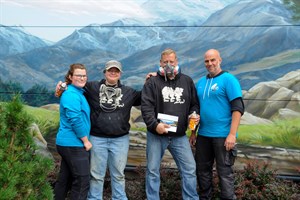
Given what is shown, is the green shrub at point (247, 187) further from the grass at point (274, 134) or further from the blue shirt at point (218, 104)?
the blue shirt at point (218, 104)

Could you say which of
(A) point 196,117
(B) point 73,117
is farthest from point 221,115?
(B) point 73,117

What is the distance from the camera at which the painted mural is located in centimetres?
593

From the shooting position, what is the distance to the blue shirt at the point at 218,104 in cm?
395

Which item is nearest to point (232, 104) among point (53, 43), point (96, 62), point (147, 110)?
point (147, 110)

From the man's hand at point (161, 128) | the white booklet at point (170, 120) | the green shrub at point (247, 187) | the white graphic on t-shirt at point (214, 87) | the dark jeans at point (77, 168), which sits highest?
the white graphic on t-shirt at point (214, 87)

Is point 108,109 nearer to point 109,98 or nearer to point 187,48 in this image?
point 109,98

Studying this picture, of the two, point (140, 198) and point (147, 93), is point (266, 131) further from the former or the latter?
point (147, 93)

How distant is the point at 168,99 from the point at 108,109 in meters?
0.61

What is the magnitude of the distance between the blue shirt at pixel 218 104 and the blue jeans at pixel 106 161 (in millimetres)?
885

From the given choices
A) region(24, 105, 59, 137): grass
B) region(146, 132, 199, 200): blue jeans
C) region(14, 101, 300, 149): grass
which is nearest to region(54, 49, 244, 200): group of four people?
region(146, 132, 199, 200): blue jeans

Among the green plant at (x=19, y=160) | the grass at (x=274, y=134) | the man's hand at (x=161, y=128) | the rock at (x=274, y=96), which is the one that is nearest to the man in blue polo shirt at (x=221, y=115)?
the man's hand at (x=161, y=128)

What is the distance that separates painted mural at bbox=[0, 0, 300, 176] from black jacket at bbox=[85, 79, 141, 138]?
210cm

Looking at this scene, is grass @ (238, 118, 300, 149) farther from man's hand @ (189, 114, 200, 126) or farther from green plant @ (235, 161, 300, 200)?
man's hand @ (189, 114, 200, 126)

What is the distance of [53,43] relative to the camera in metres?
6.58
